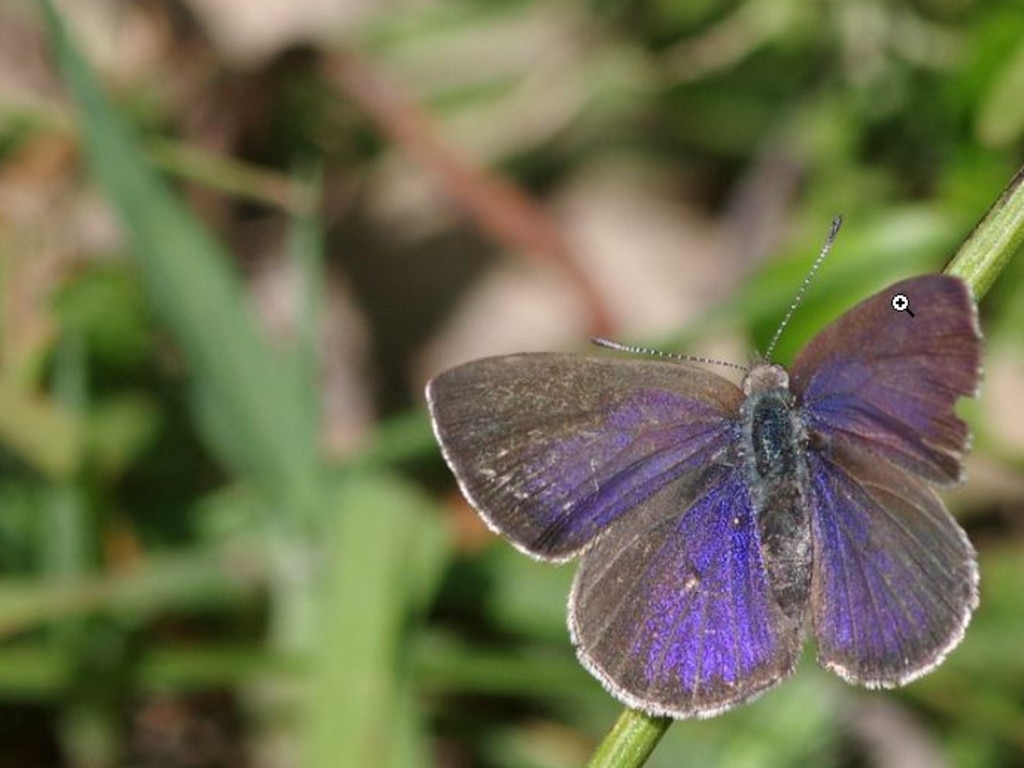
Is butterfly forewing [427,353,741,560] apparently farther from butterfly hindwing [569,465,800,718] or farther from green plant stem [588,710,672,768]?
green plant stem [588,710,672,768]

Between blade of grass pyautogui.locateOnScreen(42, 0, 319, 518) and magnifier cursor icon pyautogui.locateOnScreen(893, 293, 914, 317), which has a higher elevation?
magnifier cursor icon pyautogui.locateOnScreen(893, 293, 914, 317)

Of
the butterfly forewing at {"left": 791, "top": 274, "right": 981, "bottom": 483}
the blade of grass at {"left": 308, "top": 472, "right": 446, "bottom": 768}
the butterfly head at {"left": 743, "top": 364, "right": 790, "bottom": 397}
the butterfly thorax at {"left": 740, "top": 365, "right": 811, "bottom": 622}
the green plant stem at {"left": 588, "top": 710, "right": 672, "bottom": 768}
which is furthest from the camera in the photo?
the blade of grass at {"left": 308, "top": 472, "right": 446, "bottom": 768}

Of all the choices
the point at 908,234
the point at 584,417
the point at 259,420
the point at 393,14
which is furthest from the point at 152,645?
the point at 393,14

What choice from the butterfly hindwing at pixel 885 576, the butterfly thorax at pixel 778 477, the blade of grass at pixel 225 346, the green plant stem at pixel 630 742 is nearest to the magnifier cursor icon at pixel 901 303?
the butterfly hindwing at pixel 885 576

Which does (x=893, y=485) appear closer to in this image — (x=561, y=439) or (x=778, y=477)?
(x=778, y=477)

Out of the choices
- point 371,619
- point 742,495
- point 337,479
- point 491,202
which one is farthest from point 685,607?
point 491,202

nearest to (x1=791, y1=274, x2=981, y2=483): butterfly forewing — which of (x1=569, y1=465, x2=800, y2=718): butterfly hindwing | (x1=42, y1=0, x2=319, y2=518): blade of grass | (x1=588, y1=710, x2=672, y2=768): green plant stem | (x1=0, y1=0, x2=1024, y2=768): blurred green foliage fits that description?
(x1=569, y1=465, x2=800, y2=718): butterfly hindwing

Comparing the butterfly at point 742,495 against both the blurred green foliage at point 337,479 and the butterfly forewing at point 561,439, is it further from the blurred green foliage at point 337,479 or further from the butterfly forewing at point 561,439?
the blurred green foliage at point 337,479
